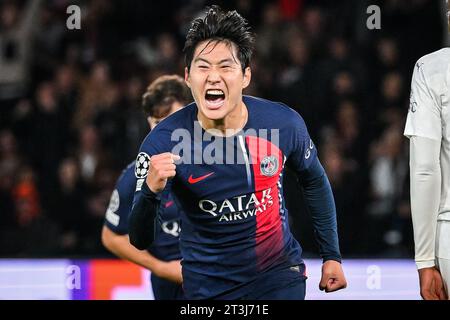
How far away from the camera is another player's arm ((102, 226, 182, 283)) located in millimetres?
5171

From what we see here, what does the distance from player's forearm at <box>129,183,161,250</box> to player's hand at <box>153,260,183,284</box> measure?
43.8 inches

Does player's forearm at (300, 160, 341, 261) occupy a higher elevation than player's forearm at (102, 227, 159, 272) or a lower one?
higher

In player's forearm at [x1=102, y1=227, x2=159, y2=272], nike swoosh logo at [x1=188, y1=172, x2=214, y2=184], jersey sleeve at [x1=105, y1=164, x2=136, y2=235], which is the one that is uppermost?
nike swoosh logo at [x1=188, y1=172, x2=214, y2=184]

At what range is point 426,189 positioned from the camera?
3.70 meters

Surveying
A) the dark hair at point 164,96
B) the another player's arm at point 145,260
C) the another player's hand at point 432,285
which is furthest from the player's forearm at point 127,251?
the another player's hand at point 432,285

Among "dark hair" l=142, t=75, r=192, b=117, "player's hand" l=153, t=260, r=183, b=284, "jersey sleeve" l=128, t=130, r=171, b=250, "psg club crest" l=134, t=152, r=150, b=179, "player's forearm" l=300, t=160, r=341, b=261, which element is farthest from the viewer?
"dark hair" l=142, t=75, r=192, b=117

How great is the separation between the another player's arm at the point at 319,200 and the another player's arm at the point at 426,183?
1.91ft

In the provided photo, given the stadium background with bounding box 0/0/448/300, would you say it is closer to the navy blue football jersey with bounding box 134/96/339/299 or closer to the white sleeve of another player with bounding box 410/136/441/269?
the navy blue football jersey with bounding box 134/96/339/299

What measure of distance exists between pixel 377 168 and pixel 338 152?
33cm

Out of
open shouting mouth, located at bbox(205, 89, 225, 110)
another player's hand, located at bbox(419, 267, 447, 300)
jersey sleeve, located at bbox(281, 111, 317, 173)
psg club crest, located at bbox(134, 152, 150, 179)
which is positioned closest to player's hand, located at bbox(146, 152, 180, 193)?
psg club crest, located at bbox(134, 152, 150, 179)

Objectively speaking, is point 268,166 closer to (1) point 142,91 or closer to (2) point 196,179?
(2) point 196,179

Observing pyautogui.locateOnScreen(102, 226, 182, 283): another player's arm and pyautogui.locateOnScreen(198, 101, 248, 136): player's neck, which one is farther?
pyautogui.locateOnScreen(102, 226, 182, 283): another player's arm

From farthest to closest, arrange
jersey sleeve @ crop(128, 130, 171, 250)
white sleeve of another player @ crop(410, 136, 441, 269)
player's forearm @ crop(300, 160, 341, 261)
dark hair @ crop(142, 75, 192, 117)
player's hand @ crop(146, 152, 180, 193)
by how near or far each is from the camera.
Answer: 1. dark hair @ crop(142, 75, 192, 117)
2. player's forearm @ crop(300, 160, 341, 261)
3. jersey sleeve @ crop(128, 130, 171, 250)
4. player's hand @ crop(146, 152, 180, 193)
5. white sleeve of another player @ crop(410, 136, 441, 269)

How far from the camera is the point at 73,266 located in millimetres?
6887
